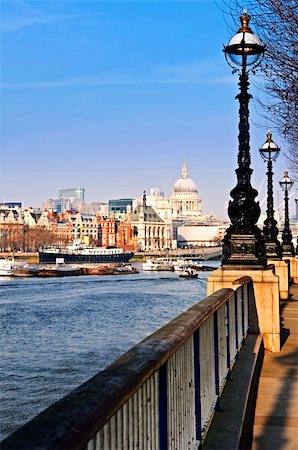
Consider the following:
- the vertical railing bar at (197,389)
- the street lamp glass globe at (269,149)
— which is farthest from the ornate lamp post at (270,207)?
the vertical railing bar at (197,389)

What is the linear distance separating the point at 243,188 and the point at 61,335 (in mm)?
24398

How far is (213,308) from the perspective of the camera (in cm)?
582

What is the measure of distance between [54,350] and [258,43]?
69.5 feet

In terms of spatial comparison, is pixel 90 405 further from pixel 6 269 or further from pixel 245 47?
pixel 6 269

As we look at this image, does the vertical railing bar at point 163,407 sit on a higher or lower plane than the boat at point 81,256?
higher

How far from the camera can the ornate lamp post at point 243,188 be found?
1180 cm

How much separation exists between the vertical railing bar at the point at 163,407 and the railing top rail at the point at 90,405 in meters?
0.14

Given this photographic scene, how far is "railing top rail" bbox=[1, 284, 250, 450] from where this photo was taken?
185cm

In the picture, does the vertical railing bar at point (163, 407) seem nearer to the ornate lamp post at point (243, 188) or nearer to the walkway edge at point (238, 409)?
the walkway edge at point (238, 409)

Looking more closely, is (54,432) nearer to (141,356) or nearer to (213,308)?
(141,356)

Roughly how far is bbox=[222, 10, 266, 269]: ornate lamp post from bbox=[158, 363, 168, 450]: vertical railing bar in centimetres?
815

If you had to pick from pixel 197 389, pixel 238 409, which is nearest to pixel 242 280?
pixel 238 409

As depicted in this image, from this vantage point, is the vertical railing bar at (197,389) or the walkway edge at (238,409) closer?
the vertical railing bar at (197,389)

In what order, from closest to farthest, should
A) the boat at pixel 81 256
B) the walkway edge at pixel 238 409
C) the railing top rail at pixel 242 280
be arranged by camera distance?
the walkway edge at pixel 238 409
the railing top rail at pixel 242 280
the boat at pixel 81 256
